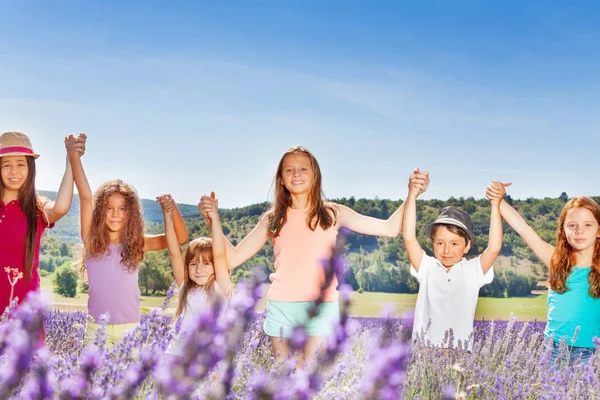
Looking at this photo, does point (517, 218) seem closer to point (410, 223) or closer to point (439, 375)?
point (410, 223)

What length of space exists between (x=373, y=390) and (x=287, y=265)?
7.41 ft

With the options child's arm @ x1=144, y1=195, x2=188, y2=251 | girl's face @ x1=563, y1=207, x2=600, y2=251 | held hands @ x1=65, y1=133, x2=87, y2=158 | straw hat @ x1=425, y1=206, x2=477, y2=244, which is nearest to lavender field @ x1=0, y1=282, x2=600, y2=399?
straw hat @ x1=425, y1=206, x2=477, y2=244

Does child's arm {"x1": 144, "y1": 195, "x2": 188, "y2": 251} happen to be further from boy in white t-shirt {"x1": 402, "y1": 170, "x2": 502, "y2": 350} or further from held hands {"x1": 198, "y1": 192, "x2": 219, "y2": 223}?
boy in white t-shirt {"x1": 402, "y1": 170, "x2": 502, "y2": 350}

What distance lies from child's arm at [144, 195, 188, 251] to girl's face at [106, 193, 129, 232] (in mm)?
180

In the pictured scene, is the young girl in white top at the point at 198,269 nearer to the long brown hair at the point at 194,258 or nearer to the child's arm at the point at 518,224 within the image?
the long brown hair at the point at 194,258

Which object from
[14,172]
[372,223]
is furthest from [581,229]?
[14,172]

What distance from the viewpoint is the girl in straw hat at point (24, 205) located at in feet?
11.5

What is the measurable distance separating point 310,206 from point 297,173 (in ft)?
0.71

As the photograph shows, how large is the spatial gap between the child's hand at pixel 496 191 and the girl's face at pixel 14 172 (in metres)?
2.73

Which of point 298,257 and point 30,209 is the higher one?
point 30,209

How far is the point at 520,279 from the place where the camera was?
56.6ft

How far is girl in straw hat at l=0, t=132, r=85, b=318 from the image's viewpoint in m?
3.51

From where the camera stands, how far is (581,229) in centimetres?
376

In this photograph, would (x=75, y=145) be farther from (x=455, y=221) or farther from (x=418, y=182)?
(x=455, y=221)
